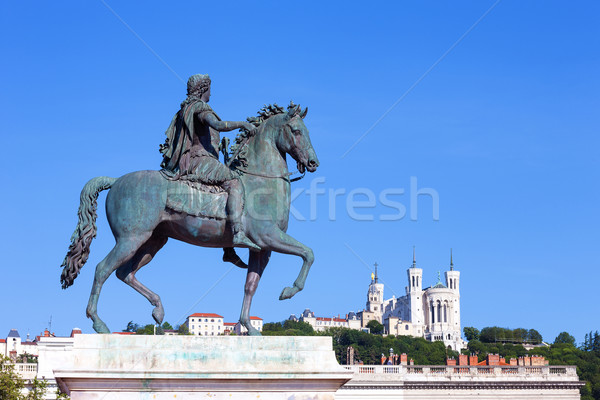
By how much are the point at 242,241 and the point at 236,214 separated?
41 centimetres

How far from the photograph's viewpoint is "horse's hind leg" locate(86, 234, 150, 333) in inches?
548

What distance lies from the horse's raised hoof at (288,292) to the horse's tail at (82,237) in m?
2.96

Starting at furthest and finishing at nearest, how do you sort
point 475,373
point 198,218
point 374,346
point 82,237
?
point 374,346 < point 475,373 < point 82,237 < point 198,218

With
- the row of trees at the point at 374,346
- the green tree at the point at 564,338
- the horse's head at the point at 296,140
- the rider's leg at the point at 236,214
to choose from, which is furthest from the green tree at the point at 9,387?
the green tree at the point at 564,338

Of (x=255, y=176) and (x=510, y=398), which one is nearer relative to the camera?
(x=255, y=176)

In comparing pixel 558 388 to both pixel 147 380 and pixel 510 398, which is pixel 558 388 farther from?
pixel 147 380

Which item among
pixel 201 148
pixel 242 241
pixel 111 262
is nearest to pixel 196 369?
pixel 242 241

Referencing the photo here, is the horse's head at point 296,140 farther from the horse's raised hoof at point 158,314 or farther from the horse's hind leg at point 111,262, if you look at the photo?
the horse's raised hoof at point 158,314

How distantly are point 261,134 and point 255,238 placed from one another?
5.40ft

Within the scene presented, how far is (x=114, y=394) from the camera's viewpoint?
43.3 ft

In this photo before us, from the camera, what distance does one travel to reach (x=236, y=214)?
1399cm

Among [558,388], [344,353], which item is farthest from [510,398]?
[344,353]

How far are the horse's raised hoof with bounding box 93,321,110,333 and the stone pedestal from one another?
0.41m

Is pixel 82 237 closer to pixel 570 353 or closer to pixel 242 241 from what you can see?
pixel 242 241
